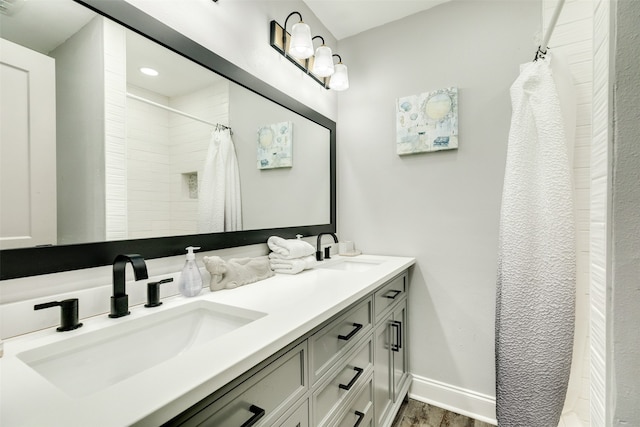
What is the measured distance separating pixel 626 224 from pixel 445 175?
150 centimetres

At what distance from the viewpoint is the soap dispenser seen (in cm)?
102

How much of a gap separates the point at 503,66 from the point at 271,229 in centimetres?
160

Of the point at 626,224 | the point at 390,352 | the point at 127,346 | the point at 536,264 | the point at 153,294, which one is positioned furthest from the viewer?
the point at 390,352

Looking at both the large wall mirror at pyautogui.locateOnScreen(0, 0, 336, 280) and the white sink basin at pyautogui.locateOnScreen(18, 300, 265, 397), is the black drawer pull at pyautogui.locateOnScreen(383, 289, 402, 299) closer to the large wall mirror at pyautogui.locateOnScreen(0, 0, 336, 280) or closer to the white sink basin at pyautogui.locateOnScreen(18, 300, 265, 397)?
the large wall mirror at pyautogui.locateOnScreen(0, 0, 336, 280)

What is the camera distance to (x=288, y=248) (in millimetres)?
1443

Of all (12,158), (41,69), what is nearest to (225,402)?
(12,158)

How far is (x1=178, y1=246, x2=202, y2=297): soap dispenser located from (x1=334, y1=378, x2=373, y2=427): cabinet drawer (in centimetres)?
66

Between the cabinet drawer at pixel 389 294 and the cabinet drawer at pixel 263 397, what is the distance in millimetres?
617

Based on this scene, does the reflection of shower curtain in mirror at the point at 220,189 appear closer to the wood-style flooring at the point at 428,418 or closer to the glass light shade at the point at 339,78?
the glass light shade at the point at 339,78

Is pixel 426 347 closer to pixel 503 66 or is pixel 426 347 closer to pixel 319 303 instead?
pixel 319 303

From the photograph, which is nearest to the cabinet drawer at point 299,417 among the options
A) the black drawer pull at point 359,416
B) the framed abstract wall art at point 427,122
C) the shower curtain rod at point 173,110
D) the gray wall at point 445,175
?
the black drawer pull at point 359,416

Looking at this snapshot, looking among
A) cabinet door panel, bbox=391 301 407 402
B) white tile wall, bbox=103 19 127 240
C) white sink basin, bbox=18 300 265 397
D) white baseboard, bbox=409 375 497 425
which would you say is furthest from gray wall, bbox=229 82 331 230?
white baseboard, bbox=409 375 497 425

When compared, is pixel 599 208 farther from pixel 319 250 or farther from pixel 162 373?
pixel 319 250

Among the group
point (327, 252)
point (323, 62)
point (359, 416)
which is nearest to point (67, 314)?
point (359, 416)
